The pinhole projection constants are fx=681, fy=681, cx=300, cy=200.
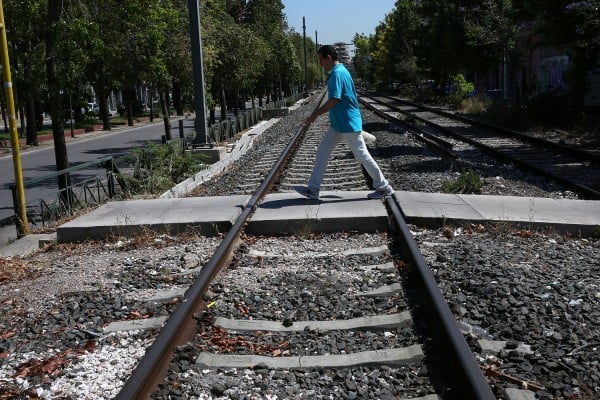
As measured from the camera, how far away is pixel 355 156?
8656 mm

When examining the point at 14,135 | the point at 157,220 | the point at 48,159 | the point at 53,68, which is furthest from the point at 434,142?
the point at 48,159

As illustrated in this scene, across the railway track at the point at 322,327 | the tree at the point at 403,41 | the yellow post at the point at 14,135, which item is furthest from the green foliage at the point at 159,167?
the tree at the point at 403,41

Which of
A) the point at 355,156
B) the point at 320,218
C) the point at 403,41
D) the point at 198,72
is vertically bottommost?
the point at 320,218

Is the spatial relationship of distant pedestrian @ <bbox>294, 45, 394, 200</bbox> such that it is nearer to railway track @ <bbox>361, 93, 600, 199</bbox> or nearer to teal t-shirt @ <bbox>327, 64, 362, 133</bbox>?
teal t-shirt @ <bbox>327, 64, 362, 133</bbox>

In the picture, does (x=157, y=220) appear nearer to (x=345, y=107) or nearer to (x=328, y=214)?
(x=328, y=214)

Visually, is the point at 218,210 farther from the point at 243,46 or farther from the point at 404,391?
A: the point at 243,46


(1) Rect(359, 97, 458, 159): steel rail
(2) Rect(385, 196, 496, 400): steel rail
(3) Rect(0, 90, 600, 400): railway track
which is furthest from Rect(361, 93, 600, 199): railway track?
(2) Rect(385, 196, 496, 400): steel rail

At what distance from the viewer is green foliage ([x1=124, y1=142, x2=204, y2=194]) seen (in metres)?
12.0

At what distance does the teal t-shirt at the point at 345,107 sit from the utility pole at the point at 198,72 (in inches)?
308

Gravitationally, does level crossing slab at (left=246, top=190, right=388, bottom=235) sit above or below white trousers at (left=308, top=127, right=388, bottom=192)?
below

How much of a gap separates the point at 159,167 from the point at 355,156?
5.52 m

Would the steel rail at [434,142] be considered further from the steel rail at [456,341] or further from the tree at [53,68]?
the steel rail at [456,341]

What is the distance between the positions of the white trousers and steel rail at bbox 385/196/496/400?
2509mm

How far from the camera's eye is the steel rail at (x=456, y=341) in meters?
3.39
